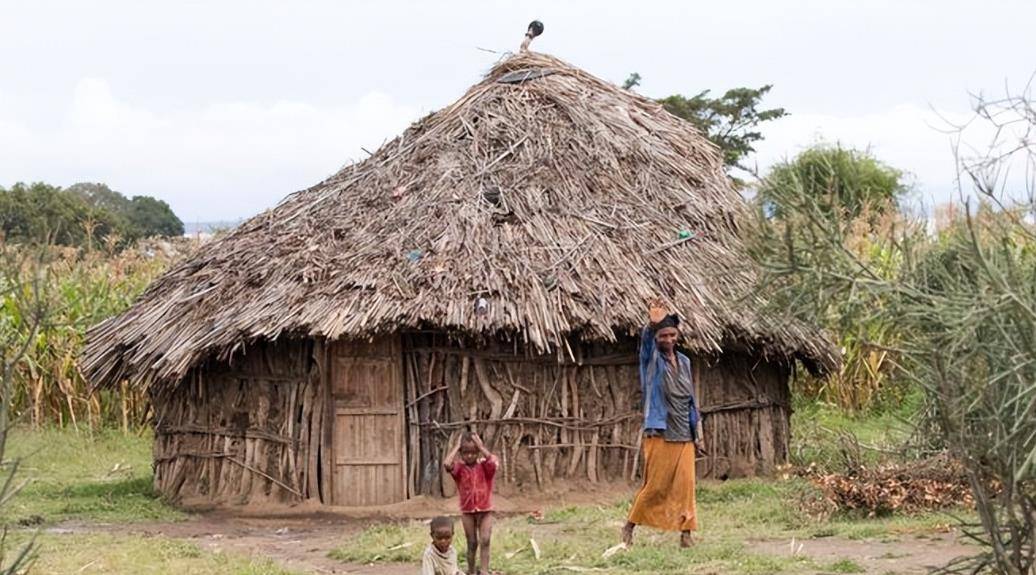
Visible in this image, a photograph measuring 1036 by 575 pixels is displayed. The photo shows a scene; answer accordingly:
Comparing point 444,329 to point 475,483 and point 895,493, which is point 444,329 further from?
point 475,483

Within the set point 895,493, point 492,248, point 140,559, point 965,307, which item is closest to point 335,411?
point 492,248

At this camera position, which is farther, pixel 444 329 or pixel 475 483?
pixel 444 329

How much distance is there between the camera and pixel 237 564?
28.5ft

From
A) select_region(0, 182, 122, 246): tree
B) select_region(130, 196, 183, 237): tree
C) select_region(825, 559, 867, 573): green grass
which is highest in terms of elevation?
select_region(130, 196, 183, 237): tree

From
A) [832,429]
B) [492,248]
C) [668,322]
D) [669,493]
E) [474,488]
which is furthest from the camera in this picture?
[832,429]

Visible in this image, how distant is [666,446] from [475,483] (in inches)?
61.4

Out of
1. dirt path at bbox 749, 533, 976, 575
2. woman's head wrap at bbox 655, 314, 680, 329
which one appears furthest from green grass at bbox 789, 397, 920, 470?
woman's head wrap at bbox 655, 314, 680, 329

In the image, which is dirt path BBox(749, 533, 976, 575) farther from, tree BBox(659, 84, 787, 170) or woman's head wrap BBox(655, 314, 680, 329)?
tree BBox(659, 84, 787, 170)

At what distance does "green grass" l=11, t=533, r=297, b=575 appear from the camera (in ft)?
28.0

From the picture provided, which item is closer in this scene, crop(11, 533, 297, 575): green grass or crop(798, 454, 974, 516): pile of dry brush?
crop(11, 533, 297, 575): green grass

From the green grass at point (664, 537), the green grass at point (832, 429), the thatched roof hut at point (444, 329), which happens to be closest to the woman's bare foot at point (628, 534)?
the green grass at point (664, 537)

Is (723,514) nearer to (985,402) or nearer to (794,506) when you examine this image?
(794,506)

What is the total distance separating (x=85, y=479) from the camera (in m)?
13.9

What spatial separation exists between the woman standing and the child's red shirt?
1.29 meters
